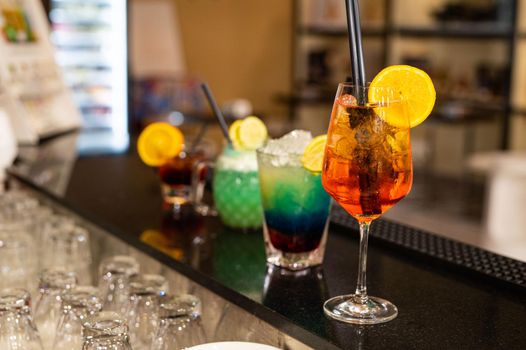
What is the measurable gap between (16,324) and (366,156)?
0.63 m

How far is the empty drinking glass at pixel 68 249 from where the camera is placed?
1845 mm

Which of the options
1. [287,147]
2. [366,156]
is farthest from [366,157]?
[287,147]

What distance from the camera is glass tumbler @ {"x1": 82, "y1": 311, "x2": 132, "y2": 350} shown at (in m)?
1.19

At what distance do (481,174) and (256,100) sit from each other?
8.88 ft

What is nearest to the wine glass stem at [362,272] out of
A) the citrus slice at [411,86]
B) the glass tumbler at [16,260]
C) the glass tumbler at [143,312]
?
the citrus slice at [411,86]

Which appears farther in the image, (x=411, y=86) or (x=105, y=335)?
(x=411, y=86)

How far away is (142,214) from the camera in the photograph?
2033 millimetres

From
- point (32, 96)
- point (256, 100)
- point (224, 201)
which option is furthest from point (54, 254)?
point (256, 100)

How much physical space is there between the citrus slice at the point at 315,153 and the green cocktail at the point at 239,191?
34cm

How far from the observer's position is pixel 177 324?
4.32 feet

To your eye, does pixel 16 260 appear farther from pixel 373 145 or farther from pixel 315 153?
pixel 373 145

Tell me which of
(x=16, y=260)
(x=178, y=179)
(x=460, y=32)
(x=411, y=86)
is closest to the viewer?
(x=411, y=86)

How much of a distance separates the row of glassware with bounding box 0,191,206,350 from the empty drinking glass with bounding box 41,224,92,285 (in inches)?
2.2

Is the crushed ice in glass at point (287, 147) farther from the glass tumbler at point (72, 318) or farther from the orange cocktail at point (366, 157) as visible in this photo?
the glass tumbler at point (72, 318)
